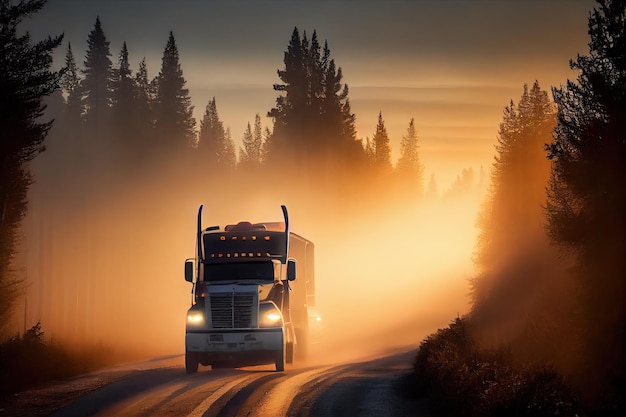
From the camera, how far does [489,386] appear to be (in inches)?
642

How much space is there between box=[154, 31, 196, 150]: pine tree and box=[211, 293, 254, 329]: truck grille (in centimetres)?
7790

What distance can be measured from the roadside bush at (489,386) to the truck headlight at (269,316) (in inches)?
169

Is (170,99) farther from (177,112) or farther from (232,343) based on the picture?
(232,343)

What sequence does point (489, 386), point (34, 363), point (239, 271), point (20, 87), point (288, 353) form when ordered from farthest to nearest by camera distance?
point (20, 87)
point (288, 353)
point (239, 271)
point (34, 363)
point (489, 386)

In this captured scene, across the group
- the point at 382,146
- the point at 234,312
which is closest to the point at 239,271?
the point at 234,312

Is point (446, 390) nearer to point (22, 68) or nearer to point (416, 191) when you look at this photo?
point (22, 68)

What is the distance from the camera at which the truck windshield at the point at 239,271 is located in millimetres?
24859

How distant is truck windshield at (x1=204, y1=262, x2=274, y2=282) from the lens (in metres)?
24.9

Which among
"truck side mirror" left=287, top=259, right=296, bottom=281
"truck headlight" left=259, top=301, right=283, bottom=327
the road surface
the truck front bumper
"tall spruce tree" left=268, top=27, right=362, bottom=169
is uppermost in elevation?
"tall spruce tree" left=268, top=27, right=362, bottom=169

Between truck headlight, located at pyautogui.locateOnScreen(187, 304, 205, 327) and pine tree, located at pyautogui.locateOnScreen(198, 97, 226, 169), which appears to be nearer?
truck headlight, located at pyautogui.locateOnScreen(187, 304, 205, 327)

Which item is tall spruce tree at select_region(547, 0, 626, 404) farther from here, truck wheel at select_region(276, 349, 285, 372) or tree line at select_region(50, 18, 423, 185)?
tree line at select_region(50, 18, 423, 185)

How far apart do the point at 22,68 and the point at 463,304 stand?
66129 millimetres

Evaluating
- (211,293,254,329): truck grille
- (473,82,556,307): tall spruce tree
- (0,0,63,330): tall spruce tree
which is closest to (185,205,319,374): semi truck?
(211,293,254,329): truck grille

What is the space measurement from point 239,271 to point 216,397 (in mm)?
7725
